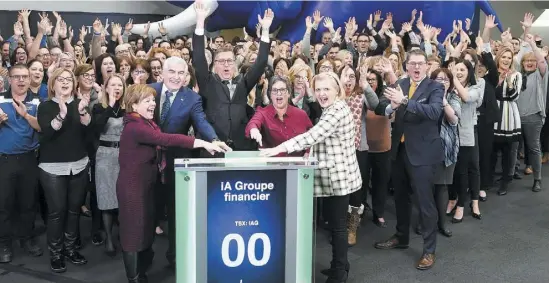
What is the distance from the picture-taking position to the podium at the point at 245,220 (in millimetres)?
2480

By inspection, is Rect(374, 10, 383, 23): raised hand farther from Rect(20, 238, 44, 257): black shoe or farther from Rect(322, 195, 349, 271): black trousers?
Rect(20, 238, 44, 257): black shoe

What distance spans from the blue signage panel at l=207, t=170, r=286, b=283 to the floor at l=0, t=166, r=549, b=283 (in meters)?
1.27

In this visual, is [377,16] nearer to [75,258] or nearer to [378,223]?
[378,223]

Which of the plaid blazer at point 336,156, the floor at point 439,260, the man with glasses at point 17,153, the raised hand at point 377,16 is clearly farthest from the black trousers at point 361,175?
the raised hand at point 377,16

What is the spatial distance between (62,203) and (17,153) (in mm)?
489

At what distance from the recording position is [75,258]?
3.98 m

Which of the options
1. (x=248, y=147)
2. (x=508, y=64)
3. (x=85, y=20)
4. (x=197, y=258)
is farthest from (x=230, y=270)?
(x=85, y=20)

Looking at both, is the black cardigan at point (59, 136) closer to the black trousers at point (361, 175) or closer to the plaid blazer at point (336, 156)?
the plaid blazer at point (336, 156)

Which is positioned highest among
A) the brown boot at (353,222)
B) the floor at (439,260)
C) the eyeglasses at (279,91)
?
the eyeglasses at (279,91)

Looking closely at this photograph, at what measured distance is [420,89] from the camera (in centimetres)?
374

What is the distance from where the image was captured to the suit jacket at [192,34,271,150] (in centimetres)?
383

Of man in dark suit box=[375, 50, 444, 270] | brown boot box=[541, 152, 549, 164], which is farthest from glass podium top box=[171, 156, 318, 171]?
brown boot box=[541, 152, 549, 164]

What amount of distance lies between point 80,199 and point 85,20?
6.88 metres

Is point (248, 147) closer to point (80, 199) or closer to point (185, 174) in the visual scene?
point (80, 199)
